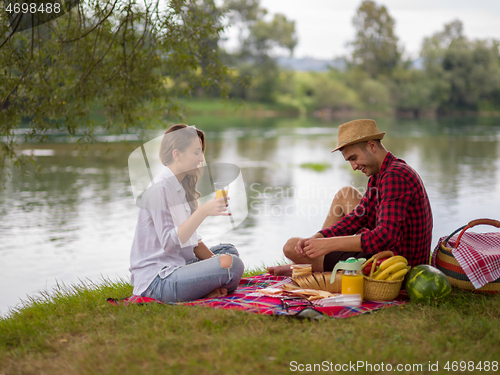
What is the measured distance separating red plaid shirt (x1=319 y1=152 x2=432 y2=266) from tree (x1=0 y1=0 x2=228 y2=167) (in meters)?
2.91

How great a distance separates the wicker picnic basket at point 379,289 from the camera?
12.7 ft

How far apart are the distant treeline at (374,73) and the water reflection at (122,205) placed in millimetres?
47081

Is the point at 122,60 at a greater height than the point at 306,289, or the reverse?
the point at 122,60

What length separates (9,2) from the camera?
505cm

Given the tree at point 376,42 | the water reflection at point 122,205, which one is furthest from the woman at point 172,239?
the tree at point 376,42

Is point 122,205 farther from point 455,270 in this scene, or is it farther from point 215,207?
point 455,270

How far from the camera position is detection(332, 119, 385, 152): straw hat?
160 inches

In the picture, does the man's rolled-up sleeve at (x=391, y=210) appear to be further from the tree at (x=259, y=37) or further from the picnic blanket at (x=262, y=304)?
the tree at (x=259, y=37)

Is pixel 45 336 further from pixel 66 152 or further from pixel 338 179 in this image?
pixel 66 152

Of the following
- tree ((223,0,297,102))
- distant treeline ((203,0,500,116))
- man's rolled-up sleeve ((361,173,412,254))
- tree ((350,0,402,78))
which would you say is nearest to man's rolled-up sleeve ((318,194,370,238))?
man's rolled-up sleeve ((361,173,412,254))

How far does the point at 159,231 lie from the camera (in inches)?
147

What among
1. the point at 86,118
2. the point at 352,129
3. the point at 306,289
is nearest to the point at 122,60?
the point at 86,118

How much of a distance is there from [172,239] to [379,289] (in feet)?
A: 5.32

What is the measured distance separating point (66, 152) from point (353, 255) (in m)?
18.5
